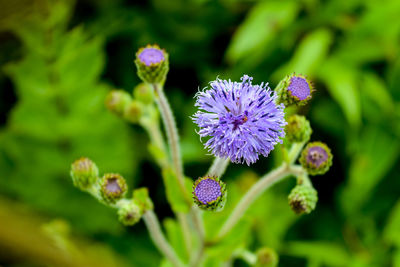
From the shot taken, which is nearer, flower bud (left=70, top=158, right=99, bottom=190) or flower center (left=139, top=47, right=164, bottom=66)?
flower center (left=139, top=47, right=164, bottom=66)

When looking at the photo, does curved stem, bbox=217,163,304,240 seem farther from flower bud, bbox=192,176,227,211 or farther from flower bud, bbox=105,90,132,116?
flower bud, bbox=105,90,132,116

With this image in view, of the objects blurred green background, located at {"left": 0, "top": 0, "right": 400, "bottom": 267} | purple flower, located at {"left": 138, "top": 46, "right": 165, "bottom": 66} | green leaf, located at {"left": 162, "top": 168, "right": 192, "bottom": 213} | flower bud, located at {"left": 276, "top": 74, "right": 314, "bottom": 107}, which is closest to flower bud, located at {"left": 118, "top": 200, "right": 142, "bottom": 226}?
green leaf, located at {"left": 162, "top": 168, "right": 192, "bottom": 213}

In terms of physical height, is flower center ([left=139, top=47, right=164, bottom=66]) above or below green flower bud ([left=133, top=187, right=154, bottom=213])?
above

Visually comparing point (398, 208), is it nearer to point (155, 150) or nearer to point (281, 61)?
point (281, 61)

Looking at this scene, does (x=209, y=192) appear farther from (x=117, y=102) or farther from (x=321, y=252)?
(x=321, y=252)

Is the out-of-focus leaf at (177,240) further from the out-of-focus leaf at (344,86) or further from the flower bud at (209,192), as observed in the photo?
the out-of-focus leaf at (344,86)

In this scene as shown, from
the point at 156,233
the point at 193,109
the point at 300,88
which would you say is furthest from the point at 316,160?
the point at 193,109
